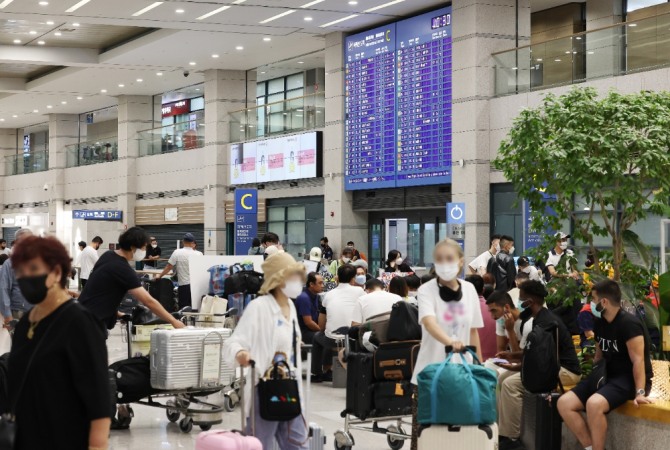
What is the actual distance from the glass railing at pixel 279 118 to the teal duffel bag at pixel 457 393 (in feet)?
62.9

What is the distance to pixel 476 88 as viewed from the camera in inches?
779

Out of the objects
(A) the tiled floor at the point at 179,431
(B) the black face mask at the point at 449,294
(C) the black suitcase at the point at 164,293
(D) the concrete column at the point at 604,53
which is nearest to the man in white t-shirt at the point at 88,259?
(C) the black suitcase at the point at 164,293

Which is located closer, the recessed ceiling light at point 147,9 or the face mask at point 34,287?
the face mask at point 34,287

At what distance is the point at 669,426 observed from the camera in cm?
678

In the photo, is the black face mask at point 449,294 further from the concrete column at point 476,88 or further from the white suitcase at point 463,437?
the concrete column at point 476,88

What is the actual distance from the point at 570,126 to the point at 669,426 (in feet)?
8.97

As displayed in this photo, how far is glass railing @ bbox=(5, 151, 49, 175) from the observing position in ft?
141

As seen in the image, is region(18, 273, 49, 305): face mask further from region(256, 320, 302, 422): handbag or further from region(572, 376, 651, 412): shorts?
region(572, 376, 651, 412): shorts

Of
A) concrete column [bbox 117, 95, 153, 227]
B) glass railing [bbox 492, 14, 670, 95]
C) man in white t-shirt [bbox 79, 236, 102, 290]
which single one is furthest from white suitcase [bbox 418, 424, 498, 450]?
concrete column [bbox 117, 95, 153, 227]

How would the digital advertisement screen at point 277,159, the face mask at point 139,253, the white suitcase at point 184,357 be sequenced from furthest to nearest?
1. the digital advertisement screen at point 277,159
2. the white suitcase at point 184,357
3. the face mask at point 139,253

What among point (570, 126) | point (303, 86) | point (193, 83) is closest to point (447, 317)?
point (570, 126)

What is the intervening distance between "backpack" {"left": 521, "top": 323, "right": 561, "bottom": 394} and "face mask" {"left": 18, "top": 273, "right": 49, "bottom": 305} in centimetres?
435

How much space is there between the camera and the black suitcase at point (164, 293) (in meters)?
14.8

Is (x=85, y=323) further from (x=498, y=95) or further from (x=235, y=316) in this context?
(x=498, y=95)
